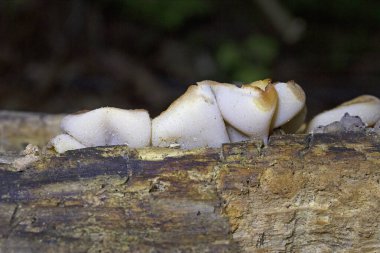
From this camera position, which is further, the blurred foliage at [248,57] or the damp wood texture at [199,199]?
the blurred foliage at [248,57]

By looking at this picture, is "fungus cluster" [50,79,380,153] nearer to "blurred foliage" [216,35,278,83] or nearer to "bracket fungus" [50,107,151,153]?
"bracket fungus" [50,107,151,153]

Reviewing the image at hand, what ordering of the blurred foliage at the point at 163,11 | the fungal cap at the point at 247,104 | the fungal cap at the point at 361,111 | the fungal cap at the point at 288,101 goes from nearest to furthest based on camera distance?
the fungal cap at the point at 247,104, the fungal cap at the point at 288,101, the fungal cap at the point at 361,111, the blurred foliage at the point at 163,11

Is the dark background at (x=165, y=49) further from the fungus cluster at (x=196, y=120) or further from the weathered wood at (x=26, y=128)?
the fungus cluster at (x=196, y=120)

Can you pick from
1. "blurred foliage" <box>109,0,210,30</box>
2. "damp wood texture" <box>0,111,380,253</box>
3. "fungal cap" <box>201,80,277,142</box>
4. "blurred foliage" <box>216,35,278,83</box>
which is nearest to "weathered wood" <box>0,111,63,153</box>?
"damp wood texture" <box>0,111,380,253</box>

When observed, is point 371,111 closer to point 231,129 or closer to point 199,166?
point 231,129

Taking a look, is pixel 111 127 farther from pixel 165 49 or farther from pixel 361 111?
pixel 165 49

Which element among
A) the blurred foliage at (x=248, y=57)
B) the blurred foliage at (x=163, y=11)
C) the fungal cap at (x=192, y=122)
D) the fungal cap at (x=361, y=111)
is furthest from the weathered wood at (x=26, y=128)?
the blurred foliage at (x=163, y=11)

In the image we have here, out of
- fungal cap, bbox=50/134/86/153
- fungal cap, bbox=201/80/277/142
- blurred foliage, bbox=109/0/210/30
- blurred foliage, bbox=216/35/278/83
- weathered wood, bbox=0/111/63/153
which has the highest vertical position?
blurred foliage, bbox=109/0/210/30
